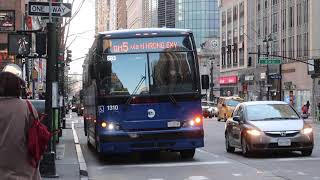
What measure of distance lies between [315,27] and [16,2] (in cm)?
3217

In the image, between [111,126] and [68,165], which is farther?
[111,126]

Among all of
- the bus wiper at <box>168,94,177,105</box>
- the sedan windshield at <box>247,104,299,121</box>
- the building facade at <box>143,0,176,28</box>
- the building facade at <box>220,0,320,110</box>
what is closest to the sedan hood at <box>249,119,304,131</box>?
the sedan windshield at <box>247,104,299,121</box>

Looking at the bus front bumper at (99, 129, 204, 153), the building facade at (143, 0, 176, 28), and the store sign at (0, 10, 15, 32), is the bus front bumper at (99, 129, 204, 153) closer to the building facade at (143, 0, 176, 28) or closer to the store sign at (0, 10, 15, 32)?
the store sign at (0, 10, 15, 32)

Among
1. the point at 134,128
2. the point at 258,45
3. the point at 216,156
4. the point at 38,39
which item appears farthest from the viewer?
the point at 258,45

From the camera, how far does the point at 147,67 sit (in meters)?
16.2

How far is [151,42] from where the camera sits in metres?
16.5

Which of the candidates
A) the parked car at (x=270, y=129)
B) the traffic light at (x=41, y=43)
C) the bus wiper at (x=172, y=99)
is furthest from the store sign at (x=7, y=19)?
the traffic light at (x=41, y=43)

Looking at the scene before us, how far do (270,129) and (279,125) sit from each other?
0.31 m

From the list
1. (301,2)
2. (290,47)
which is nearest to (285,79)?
(290,47)

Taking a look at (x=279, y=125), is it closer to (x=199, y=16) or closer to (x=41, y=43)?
(x=41, y=43)

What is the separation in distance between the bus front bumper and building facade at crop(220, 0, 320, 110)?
4164cm

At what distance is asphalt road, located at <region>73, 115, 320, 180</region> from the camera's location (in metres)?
13.1

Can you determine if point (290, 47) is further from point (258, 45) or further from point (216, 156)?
point (216, 156)

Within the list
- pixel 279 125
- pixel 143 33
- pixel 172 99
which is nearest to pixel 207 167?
pixel 172 99
